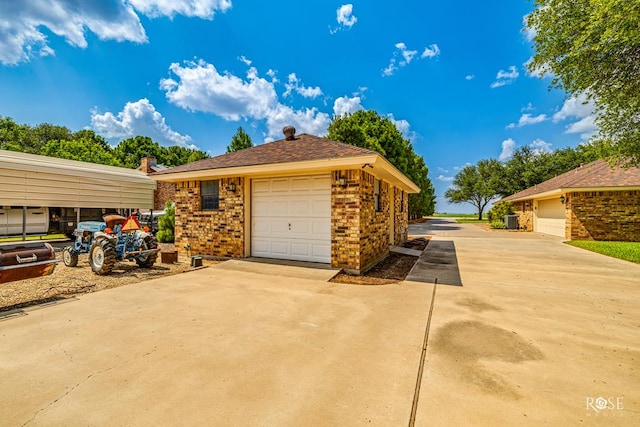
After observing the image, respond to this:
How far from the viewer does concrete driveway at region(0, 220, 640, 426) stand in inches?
75.4

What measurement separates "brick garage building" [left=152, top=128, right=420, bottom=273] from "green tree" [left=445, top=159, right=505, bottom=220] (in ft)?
130

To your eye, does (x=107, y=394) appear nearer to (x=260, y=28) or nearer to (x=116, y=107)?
(x=260, y=28)

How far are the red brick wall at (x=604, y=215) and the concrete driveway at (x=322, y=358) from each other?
11.3 metres

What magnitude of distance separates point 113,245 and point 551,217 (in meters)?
22.6

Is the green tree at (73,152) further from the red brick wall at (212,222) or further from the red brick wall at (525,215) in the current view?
the red brick wall at (525,215)

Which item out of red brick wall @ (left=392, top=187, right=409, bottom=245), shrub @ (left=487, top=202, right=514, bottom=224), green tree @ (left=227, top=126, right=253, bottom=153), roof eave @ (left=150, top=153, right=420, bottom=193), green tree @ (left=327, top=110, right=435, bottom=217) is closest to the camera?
roof eave @ (left=150, top=153, right=420, bottom=193)

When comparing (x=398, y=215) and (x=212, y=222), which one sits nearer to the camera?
(x=212, y=222)

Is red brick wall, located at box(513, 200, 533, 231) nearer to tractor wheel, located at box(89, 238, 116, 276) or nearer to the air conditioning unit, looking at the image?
the air conditioning unit

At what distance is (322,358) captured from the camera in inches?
105

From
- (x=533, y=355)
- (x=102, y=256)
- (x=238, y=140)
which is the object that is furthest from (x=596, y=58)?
(x=238, y=140)

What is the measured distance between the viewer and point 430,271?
6797mm

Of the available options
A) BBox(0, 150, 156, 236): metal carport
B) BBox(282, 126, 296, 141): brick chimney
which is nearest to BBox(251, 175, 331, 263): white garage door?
BBox(282, 126, 296, 141): brick chimney

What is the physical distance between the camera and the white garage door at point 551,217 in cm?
1531

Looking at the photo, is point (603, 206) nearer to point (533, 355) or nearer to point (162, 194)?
point (533, 355)
